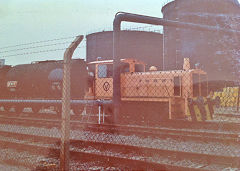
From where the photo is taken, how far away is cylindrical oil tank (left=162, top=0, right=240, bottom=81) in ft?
85.2

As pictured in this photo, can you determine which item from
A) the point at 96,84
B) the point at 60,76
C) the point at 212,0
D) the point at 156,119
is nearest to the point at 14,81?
the point at 60,76

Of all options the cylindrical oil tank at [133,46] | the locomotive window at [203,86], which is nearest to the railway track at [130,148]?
the locomotive window at [203,86]

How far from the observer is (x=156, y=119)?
10.7 metres

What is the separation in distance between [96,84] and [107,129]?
4.13m

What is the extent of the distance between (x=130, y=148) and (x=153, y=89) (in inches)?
212

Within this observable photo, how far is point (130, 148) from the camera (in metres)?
5.71

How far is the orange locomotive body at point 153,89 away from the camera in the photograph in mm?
10261

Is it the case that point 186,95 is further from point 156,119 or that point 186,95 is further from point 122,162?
point 122,162

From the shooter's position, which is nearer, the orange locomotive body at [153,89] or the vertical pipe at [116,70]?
the vertical pipe at [116,70]

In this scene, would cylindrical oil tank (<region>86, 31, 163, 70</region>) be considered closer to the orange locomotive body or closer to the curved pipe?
the orange locomotive body

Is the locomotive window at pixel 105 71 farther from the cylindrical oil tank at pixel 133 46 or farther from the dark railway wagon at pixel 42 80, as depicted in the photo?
the cylindrical oil tank at pixel 133 46

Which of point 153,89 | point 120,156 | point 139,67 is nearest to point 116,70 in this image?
point 120,156

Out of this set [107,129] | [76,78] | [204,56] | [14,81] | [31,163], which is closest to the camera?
[31,163]

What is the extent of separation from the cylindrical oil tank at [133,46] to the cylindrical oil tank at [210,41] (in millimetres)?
5985
